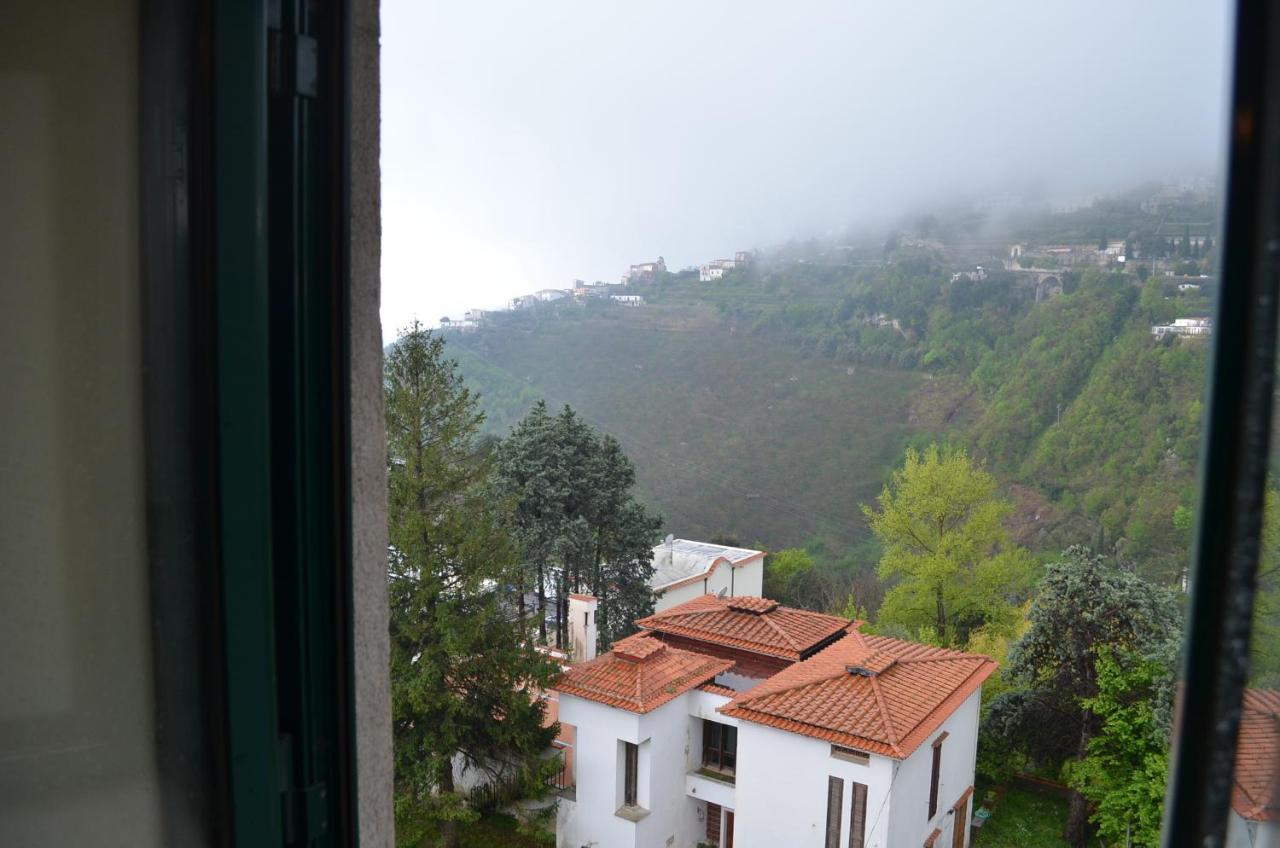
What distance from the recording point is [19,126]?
0.54 meters

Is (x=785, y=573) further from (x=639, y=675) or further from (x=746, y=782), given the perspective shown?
(x=746, y=782)

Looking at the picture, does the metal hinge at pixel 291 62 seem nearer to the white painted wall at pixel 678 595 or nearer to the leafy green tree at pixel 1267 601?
the leafy green tree at pixel 1267 601

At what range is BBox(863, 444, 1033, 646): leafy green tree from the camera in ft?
28.1

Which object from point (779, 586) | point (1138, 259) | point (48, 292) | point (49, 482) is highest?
point (1138, 259)

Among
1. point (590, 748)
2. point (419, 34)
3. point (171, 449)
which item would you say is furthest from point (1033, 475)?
point (171, 449)

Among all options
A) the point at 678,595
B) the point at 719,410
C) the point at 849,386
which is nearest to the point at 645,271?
the point at 719,410

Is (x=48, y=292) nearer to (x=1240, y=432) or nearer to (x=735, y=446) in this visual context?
(x=1240, y=432)

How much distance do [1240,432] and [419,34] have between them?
1156 centimetres

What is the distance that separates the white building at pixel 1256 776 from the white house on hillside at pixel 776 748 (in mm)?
5159

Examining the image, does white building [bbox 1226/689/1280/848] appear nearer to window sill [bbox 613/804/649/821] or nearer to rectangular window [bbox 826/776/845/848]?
rectangular window [bbox 826/776/845/848]

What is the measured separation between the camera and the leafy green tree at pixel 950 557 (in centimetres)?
858

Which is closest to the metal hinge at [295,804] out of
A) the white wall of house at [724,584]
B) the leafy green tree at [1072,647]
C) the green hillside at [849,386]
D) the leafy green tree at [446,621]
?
the leafy green tree at [446,621]

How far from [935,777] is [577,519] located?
4.64 meters

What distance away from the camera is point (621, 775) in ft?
19.9
